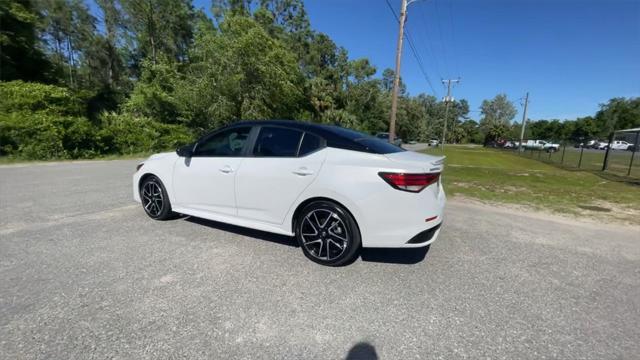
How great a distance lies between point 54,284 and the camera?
8.61 feet

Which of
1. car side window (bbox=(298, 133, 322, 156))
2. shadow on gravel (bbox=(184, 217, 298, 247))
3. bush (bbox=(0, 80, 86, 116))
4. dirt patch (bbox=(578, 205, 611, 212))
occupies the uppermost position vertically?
bush (bbox=(0, 80, 86, 116))

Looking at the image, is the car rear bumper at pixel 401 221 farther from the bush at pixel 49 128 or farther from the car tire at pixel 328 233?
the bush at pixel 49 128

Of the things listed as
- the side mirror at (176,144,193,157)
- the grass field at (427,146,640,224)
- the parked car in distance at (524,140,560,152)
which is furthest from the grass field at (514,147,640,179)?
the side mirror at (176,144,193,157)

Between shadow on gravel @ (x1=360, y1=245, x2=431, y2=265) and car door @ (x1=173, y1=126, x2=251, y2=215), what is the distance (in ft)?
6.03

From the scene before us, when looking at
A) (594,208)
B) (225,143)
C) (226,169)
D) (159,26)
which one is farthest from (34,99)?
(159,26)

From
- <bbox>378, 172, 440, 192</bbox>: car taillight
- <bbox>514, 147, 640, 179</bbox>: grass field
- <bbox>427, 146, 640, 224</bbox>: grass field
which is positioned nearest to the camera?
<bbox>378, 172, 440, 192</bbox>: car taillight

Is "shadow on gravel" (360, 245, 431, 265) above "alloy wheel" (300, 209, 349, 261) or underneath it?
underneath

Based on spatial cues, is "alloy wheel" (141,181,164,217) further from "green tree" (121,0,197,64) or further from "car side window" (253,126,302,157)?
"green tree" (121,0,197,64)

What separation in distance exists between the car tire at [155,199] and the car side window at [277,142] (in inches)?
74.4

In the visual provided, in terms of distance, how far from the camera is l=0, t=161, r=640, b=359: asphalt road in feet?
6.52

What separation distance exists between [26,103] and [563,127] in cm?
9510

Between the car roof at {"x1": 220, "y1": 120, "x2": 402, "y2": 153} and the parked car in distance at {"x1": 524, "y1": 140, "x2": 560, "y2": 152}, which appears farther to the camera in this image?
the parked car in distance at {"x1": 524, "y1": 140, "x2": 560, "y2": 152}

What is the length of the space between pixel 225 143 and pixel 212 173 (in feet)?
1.46

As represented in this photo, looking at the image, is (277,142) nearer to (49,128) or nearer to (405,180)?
(405,180)
